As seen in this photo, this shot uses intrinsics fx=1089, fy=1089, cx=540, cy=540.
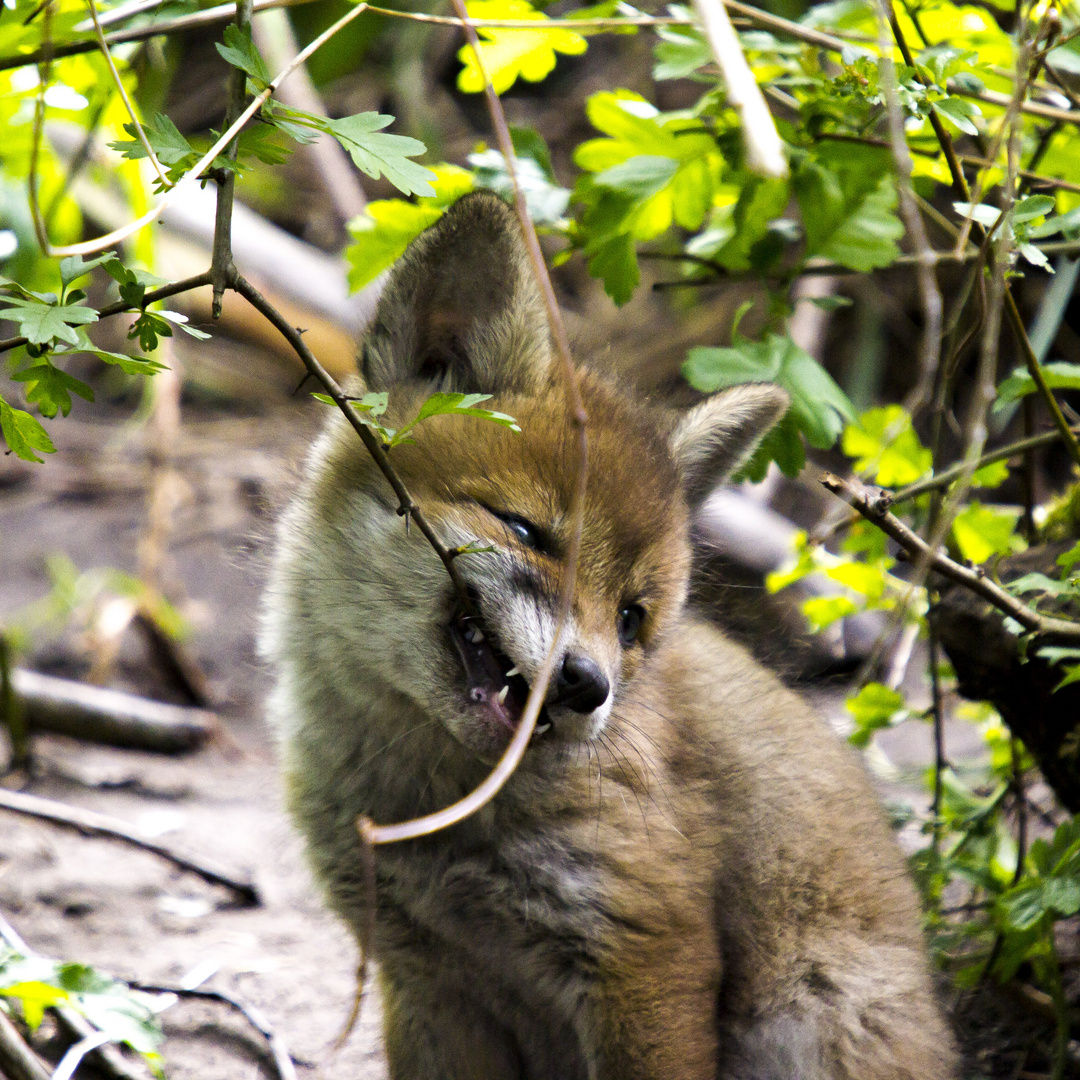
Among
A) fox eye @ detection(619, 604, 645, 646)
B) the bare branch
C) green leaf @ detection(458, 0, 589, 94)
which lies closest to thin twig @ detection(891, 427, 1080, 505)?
fox eye @ detection(619, 604, 645, 646)

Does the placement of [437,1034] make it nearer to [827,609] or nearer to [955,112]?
[827,609]

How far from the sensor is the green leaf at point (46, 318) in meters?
1.92

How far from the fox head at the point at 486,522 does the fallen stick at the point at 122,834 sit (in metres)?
1.57

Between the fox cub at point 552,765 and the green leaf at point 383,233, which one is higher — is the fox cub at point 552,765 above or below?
below

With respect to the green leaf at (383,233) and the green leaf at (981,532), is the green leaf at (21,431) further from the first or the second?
the green leaf at (981,532)

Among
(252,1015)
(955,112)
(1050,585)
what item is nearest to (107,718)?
(252,1015)

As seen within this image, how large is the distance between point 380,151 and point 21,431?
940mm

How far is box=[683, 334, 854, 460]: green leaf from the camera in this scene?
3.24m

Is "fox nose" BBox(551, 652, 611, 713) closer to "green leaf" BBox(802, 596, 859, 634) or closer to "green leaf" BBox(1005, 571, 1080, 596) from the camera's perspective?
"green leaf" BBox(1005, 571, 1080, 596)

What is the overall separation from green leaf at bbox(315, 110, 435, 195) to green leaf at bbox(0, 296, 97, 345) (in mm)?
563

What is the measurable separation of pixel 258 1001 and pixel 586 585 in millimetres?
2076

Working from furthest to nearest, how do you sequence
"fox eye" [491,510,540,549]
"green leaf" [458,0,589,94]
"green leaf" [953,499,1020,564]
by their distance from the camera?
"green leaf" [953,499,1020,564]
"green leaf" [458,0,589,94]
"fox eye" [491,510,540,549]

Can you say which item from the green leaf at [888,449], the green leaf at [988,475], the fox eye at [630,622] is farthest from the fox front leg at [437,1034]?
the green leaf at [988,475]

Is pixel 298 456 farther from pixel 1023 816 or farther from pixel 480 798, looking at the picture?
pixel 1023 816
